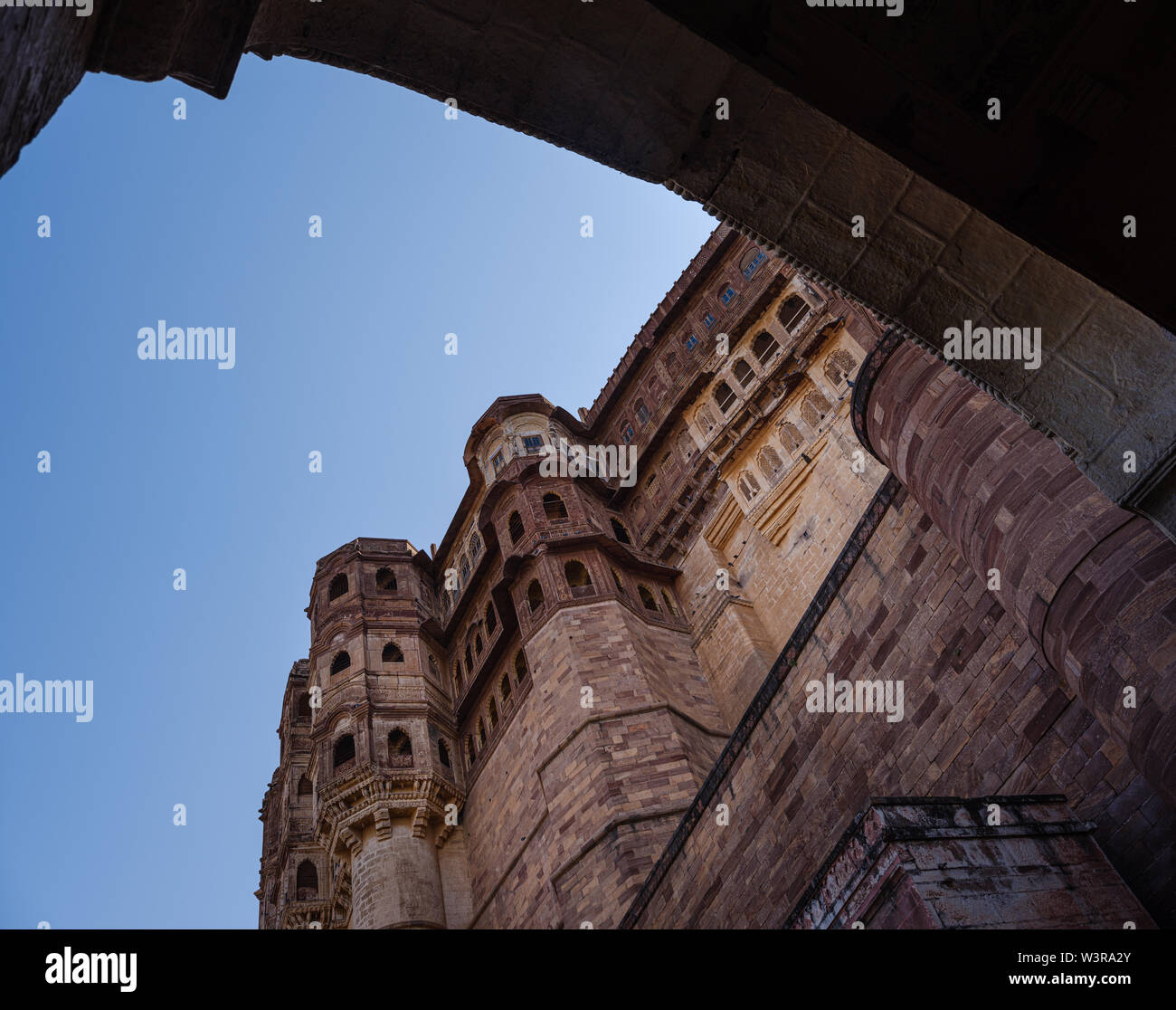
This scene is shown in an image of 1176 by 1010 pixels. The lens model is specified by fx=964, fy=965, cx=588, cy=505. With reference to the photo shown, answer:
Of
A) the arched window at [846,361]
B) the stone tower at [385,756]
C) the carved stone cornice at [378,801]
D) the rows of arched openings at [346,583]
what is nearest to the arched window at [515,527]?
the stone tower at [385,756]

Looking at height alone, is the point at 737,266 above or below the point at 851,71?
above

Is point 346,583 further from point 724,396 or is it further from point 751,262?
point 751,262

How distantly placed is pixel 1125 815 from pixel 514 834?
630 inches

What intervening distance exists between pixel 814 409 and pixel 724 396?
3.62m

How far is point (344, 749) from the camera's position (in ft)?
88.4

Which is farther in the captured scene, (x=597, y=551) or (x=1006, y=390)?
(x=597, y=551)

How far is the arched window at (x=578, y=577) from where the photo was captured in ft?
79.0

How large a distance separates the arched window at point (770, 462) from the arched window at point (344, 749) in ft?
43.6
